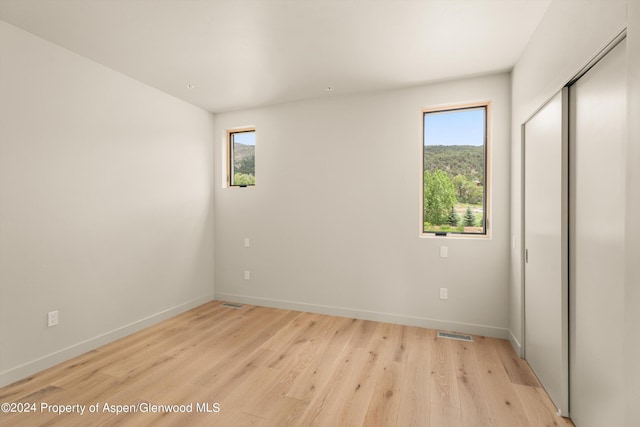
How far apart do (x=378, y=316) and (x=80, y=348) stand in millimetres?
3006

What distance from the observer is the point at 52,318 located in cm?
254

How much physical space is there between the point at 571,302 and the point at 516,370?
0.98 meters

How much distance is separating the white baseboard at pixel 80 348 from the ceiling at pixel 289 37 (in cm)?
264

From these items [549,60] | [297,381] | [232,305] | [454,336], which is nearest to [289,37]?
[549,60]

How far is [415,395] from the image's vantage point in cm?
215

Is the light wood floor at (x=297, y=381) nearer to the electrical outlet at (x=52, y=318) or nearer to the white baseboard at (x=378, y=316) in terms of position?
the white baseboard at (x=378, y=316)

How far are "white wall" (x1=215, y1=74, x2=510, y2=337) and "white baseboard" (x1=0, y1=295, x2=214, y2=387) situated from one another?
93cm

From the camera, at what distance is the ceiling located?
2.10m

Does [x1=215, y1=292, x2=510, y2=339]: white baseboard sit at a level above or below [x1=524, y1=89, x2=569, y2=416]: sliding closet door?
below

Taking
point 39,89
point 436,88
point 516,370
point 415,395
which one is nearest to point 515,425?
point 415,395

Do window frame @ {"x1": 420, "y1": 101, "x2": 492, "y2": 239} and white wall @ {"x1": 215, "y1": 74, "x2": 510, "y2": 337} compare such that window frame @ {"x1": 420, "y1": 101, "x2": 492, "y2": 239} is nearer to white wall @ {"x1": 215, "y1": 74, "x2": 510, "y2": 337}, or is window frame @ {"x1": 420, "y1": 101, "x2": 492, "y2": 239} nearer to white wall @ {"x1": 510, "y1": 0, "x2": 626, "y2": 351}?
white wall @ {"x1": 215, "y1": 74, "x2": 510, "y2": 337}

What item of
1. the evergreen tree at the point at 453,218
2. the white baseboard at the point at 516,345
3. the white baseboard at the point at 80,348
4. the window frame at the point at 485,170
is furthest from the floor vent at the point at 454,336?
the white baseboard at the point at 80,348

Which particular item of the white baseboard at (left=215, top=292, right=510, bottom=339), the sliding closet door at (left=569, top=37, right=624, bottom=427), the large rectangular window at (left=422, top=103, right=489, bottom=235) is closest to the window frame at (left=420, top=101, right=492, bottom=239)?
the large rectangular window at (left=422, top=103, right=489, bottom=235)

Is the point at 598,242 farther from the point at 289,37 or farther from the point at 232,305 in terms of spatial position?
the point at 232,305
